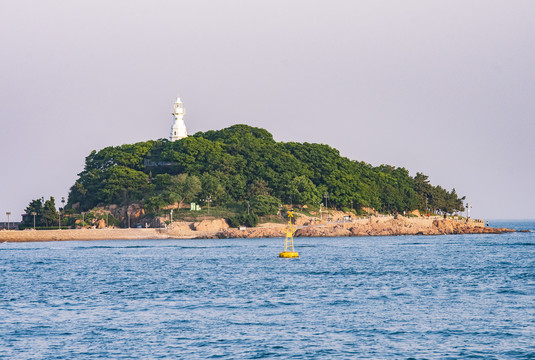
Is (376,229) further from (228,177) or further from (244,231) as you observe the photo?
(228,177)

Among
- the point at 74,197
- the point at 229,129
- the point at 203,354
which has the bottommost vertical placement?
the point at 203,354

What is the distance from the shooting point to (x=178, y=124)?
178 metres

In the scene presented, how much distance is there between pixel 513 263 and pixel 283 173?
284 feet

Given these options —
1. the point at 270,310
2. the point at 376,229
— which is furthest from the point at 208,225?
the point at 270,310

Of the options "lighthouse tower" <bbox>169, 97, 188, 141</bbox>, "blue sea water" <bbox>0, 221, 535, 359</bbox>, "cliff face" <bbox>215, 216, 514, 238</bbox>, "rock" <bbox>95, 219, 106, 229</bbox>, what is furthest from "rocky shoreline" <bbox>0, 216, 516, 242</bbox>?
"blue sea water" <bbox>0, 221, 535, 359</bbox>

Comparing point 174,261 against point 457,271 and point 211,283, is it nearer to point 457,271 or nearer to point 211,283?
point 211,283

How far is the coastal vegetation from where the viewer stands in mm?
145125

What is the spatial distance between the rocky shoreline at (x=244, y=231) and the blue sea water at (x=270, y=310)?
59.3 meters

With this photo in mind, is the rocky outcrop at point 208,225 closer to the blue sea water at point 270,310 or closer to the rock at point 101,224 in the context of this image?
the rock at point 101,224

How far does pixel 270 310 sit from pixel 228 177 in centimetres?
11349

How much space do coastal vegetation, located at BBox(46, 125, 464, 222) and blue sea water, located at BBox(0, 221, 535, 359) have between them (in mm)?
73779

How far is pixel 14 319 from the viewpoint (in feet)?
121

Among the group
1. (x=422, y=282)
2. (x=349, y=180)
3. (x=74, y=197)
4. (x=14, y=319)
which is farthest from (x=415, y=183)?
(x=14, y=319)

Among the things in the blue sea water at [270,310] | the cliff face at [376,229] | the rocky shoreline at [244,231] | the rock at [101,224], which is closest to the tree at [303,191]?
the rocky shoreline at [244,231]
